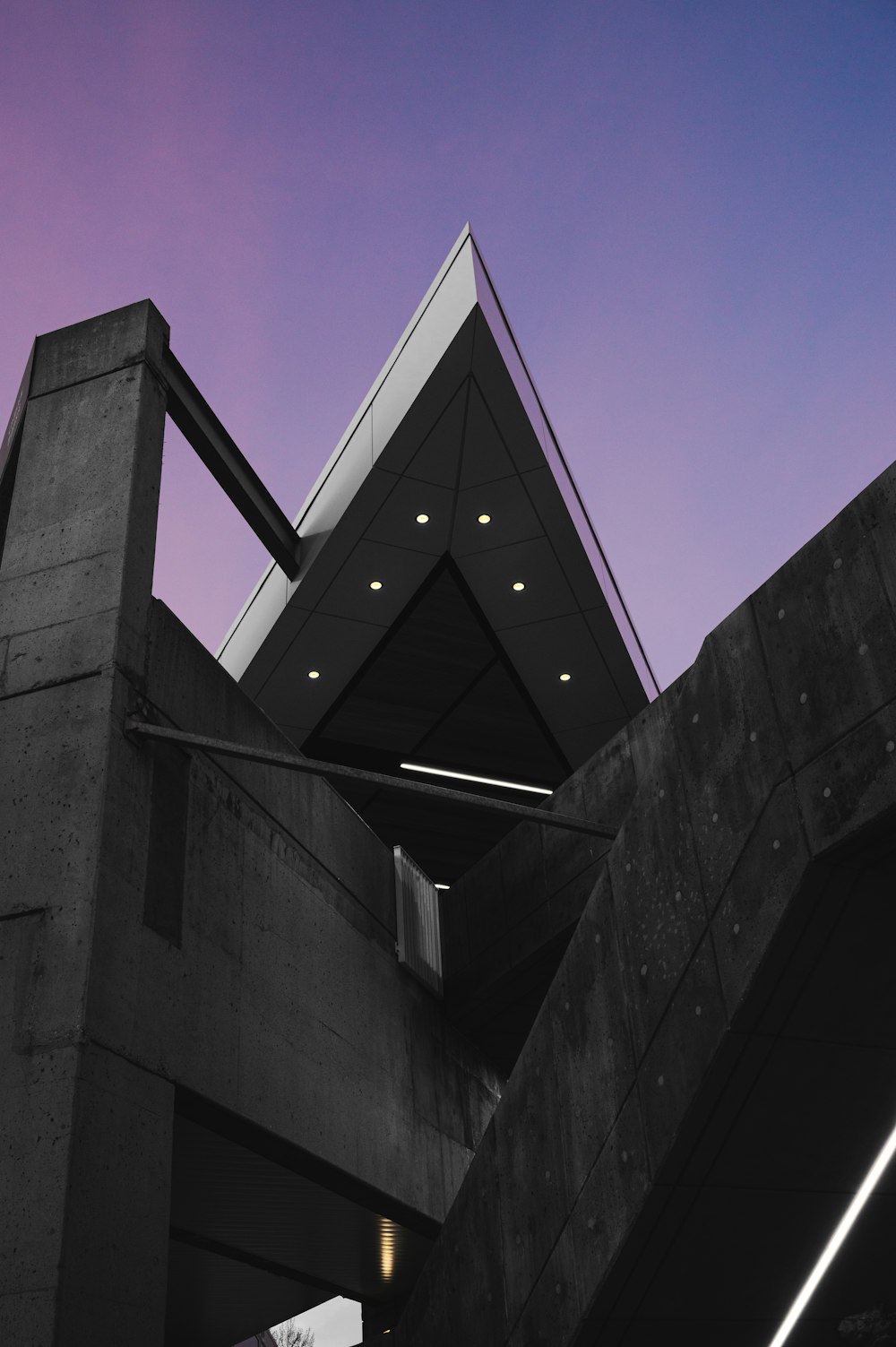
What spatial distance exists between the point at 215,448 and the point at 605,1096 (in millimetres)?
8250

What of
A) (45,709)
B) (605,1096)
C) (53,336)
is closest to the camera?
(605,1096)

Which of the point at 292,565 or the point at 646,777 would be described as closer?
the point at 646,777

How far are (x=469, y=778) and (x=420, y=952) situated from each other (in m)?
6.64

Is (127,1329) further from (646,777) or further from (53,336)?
(53,336)

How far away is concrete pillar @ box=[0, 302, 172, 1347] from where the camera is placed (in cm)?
638

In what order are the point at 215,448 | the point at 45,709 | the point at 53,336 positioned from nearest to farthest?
the point at 45,709, the point at 53,336, the point at 215,448

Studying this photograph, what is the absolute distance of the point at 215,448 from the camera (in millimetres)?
12188

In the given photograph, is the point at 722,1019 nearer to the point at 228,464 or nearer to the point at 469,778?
the point at 228,464

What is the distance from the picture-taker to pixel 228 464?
1267 cm

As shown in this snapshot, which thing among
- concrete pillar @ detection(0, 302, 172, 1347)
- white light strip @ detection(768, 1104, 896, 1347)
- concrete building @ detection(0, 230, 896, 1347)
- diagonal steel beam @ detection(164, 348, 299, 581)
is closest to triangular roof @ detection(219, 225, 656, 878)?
concrete building @ detection(0, 230, 896, 1347)

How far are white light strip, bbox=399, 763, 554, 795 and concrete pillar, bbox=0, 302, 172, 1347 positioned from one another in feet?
33.1

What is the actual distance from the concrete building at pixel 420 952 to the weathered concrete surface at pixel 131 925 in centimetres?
3

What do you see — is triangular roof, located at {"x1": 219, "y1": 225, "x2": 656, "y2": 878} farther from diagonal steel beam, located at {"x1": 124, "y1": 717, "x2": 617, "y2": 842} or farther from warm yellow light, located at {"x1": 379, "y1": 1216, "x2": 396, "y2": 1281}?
warm yellow light, located at {"x1": 379, "y1": 1216, "x2": 396, "y2": 1281}

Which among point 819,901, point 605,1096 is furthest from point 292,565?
point 819,901
